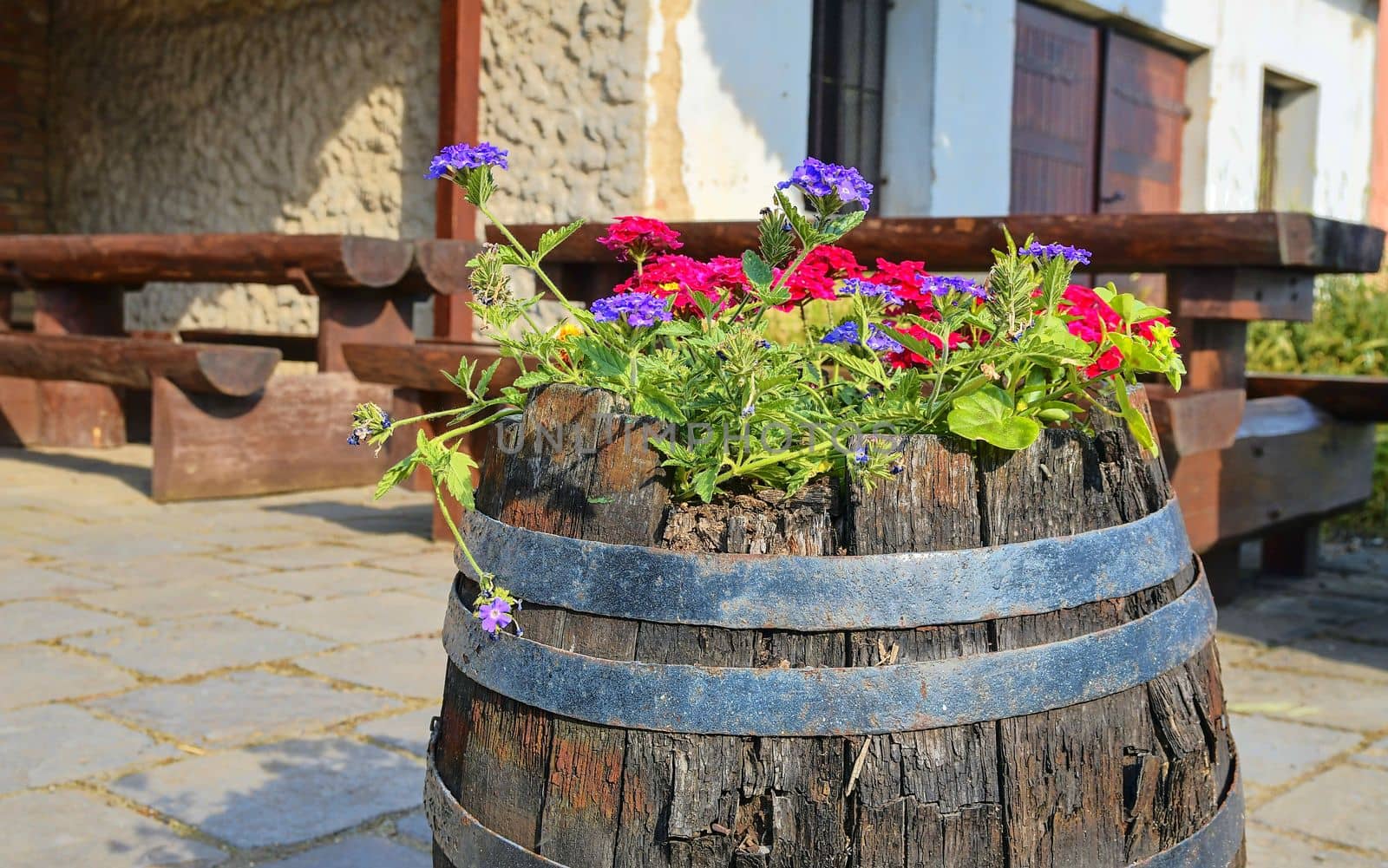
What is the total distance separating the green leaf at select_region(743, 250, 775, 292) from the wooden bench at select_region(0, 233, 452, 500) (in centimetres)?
390

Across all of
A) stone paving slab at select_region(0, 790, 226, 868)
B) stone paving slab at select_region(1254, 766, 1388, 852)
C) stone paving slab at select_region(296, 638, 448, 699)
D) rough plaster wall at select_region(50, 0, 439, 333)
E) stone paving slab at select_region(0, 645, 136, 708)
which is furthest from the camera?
rough plaster wall at select_region(50, 0, 439, 333)

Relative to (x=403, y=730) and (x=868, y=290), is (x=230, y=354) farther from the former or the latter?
(x=868, y=290)

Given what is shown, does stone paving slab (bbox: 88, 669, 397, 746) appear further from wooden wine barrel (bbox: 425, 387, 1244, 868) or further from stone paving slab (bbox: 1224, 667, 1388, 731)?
stone paving slab (bbox: 1224, 667, 1388, 731)

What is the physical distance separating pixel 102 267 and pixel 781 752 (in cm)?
552

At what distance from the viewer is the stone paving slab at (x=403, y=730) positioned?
2.53 metres

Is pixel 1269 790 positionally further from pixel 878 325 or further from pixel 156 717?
pixel 156 717

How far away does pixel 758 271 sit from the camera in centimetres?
128

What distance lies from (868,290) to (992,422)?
11.3 inches

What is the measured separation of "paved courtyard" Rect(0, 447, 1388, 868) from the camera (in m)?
2.16

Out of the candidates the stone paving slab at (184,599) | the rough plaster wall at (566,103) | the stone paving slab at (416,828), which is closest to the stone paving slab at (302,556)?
the stone paving slab at (184,599)

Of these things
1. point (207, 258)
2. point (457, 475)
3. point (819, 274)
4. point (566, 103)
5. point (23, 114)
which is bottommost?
point (457, 475)

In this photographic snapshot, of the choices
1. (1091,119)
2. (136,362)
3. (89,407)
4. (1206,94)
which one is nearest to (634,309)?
(136,362)

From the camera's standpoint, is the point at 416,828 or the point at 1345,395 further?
the point at 1345,395

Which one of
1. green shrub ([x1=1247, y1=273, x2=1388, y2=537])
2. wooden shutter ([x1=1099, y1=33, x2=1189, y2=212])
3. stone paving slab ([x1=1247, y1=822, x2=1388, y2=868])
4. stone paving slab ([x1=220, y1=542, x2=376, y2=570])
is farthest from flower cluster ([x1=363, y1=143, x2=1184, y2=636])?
wooden shutter ([x1=1099, y1=33, x2=1189, y2=212])
